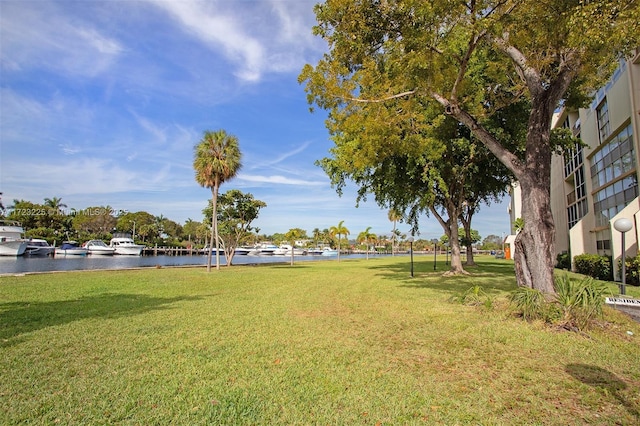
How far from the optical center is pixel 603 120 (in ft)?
64.0

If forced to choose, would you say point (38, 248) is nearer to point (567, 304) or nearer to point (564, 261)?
point (564, 261)

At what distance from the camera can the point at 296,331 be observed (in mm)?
6418

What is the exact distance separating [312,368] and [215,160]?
19.8 meters

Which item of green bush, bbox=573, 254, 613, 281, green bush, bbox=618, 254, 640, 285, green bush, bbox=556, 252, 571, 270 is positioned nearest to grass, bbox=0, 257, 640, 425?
green bush, bbox=618, 254, 640, 285

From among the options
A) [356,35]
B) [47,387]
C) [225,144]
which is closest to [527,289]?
[356,35]

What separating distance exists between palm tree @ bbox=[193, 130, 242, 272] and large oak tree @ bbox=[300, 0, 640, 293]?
14549mm

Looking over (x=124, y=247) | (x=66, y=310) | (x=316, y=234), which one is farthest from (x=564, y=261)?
(x=316, y=234)

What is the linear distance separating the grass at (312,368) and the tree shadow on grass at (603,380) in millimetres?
16

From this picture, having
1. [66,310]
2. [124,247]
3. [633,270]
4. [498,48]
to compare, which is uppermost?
[498,48]

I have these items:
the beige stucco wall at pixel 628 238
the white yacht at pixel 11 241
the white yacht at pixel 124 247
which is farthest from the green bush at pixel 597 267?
the white yacht at pixel 124 247

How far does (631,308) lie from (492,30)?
702cm

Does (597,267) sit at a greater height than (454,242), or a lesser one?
lesser

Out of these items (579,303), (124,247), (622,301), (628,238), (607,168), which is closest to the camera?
(579,303)

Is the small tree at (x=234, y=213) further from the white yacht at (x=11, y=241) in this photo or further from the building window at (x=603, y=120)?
the white yacht at (x=11, y=241)
